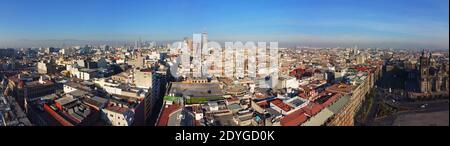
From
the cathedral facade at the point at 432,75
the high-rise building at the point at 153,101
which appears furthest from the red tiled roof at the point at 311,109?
the high-rise building at the point at 153,101

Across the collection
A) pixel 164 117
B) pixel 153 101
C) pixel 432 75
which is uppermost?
pixel 432 75

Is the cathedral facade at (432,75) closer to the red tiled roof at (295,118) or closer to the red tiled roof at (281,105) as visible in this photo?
the red tiled roof at (295,118)

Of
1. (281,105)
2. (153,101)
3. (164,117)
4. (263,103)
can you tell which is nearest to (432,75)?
(281,105)

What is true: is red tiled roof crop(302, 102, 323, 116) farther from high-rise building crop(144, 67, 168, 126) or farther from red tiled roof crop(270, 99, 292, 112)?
high-rise building crop(144, 67, 168, 126)

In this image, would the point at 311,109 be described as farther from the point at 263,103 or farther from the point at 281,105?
the point at 263,103

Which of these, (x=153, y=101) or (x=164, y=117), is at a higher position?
(x=164, y=117)

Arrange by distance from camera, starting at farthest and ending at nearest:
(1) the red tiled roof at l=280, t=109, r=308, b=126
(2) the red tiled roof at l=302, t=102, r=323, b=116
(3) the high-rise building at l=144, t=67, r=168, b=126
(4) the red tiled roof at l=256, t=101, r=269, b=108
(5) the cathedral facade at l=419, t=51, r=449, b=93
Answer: (3) the high-rise building at l=144, t=67, r=168, b=126 < (4) the red tiled roof at l=256, t=101, r=269, b=108 < (2) the red tiled roof at l=302, t=102, r=323, b=116 < (1) the red tiled roof at l=280, t=109, r=308, b=126 < (5) the cathedral facade at l=419, t=51, r=449, b=93

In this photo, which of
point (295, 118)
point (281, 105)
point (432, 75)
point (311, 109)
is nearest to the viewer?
point (432, 75)

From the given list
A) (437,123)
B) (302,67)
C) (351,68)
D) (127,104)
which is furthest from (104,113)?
(351,68)

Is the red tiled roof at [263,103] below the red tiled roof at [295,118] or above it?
below

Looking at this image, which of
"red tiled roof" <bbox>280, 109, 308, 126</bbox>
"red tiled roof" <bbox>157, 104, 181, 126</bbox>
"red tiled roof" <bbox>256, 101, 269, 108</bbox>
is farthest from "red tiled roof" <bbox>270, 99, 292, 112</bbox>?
"red tiled roof" <bbox>157, 104, 181, 126</bbox>
